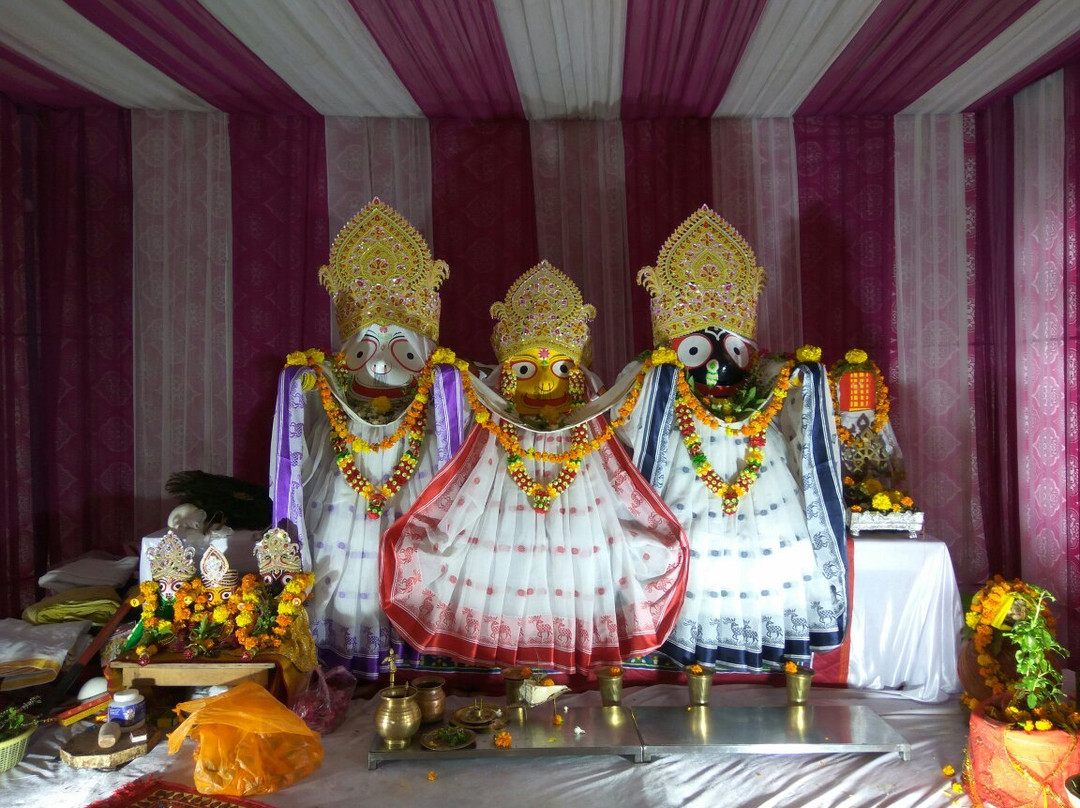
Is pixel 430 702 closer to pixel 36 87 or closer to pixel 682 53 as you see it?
pixel 682 53

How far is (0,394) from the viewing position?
443 centimetres

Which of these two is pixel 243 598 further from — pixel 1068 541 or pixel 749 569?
pixel 1068 541

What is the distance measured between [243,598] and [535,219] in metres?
2.96

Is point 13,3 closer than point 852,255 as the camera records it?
Yes

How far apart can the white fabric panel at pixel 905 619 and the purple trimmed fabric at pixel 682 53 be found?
270cm

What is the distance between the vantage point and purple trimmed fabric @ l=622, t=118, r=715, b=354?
4898 millimetres

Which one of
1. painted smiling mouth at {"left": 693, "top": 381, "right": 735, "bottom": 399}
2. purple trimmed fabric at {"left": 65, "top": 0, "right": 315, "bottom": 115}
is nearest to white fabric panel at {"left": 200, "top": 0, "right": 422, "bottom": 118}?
purple trimmed fabric at {"left": 65, "top": 0, "right": 315, "bottom": 115}

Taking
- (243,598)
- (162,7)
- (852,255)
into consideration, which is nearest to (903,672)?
(852,255)

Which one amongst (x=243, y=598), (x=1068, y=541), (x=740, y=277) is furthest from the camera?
(x=1068, y=541)

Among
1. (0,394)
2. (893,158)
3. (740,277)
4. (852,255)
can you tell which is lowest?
(0,394)

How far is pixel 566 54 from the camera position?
161 inches

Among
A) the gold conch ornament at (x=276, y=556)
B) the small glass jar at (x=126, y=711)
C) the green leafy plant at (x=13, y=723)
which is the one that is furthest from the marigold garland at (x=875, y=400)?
the green leafy plant at (x=13, y=723)

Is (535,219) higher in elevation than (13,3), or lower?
lower

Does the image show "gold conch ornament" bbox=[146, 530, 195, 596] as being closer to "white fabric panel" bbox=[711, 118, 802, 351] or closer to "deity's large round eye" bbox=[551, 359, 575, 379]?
"deity's large round eye" bbox=[551, 359, 575, 379]
